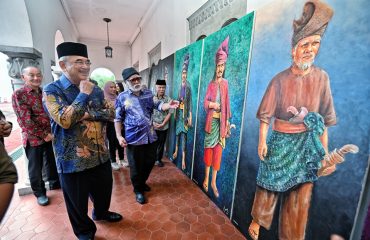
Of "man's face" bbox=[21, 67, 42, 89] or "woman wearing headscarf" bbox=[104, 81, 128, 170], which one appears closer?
"man's face" bbox=[21, 67, 42, 89]

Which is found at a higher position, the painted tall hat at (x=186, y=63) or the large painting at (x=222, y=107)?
the painted tall hat at (x=186, y=63)

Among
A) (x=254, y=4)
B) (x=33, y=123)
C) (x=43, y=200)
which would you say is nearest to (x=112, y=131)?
(x=33, y=123)

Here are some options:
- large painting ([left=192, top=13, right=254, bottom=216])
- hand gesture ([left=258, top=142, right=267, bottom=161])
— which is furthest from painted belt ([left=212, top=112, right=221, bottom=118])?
hand gesture ([left=258, top=142, right=267, bottom=161])

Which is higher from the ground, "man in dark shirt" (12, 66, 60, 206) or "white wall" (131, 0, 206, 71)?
"white wall" (131, 0, 206, 71)

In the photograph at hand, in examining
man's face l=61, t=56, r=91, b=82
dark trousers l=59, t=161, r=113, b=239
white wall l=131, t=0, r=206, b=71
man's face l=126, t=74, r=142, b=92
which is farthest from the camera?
white wall l=131, t=0, r=206, b=71

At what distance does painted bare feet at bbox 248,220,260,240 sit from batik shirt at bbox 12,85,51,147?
8.74 feet

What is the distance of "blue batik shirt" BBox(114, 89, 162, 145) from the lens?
2433 millimetres

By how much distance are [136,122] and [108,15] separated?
607 cm

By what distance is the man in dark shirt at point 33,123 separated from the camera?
2.29 meters

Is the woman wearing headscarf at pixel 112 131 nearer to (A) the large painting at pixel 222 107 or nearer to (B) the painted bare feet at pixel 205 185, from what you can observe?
(A) the large painting at pixel 222 107

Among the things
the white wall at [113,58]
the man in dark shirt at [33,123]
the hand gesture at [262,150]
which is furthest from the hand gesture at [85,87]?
the white wall at [113,58]

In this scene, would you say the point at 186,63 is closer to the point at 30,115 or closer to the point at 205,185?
the point at 205,185

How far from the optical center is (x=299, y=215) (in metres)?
1.39

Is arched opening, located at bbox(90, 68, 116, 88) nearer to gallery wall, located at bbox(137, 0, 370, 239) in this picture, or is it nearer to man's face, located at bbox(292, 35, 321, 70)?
gallery wall, located at bbox(137, 0, 370, 239)
